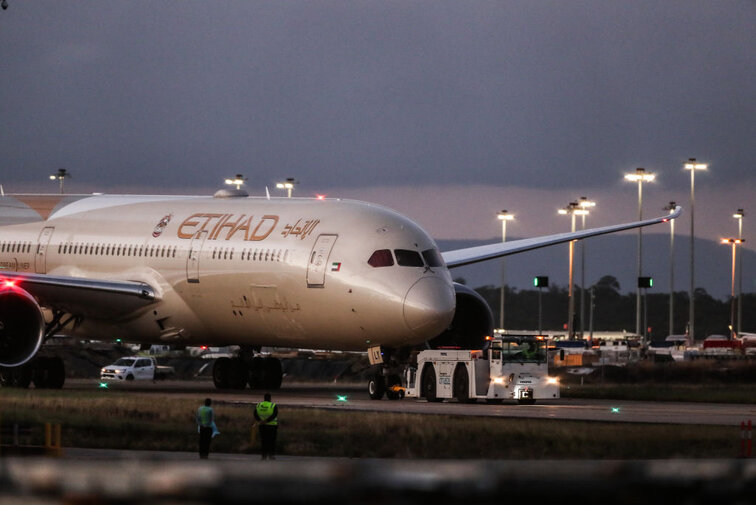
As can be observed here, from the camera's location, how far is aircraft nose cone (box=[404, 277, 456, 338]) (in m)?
35.0

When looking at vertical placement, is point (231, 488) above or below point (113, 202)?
below

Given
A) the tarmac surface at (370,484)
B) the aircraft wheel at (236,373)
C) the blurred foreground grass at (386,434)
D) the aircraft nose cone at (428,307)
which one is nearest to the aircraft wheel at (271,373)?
the aircraft wheel at (236,373)

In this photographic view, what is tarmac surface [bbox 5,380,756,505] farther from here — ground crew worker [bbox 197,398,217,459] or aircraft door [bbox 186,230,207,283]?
aircraft door [bbox 186,230,207,283]

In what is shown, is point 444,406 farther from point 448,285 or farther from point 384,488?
point 384,488

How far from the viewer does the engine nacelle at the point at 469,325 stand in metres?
42.6

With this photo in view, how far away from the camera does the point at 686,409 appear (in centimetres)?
3725

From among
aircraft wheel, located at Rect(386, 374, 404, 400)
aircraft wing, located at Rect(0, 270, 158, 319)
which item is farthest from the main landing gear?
aircraft wheel, located at Rect(386, 374, 404, 400)

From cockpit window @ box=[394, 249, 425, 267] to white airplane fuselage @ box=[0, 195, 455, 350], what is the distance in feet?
0.13

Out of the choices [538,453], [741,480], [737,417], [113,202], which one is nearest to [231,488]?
[741,480]

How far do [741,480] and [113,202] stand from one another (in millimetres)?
37133

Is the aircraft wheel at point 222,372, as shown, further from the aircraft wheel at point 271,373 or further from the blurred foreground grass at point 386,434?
the blurred foreground grass at point 386,434

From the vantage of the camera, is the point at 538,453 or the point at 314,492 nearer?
the point at 314,492

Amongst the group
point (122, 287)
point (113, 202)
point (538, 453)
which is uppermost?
point (113, 202)

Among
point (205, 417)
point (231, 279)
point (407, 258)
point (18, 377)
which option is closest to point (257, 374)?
point (231, 279)
